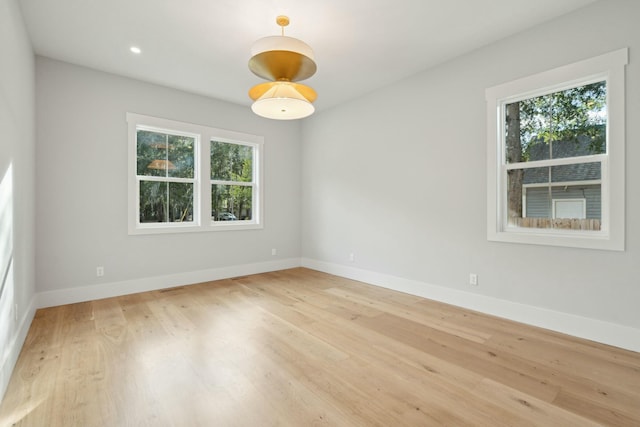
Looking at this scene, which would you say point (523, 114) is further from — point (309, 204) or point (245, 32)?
point (309, 204)

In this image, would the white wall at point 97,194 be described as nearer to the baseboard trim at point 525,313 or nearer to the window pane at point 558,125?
the baseboard trim at point 525,313

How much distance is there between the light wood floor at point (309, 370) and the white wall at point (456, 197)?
0.37 metres

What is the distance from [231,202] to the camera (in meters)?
5.17

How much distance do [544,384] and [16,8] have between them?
493 cm

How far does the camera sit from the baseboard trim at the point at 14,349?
1.89 m

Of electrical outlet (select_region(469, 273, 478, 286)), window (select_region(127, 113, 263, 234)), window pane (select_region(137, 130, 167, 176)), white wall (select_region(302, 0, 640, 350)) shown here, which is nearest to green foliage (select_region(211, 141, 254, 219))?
window (select_region(127, 113, 263, 234))

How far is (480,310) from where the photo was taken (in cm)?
335

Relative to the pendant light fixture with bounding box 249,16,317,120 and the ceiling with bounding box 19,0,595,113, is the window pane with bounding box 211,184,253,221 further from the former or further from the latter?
the pendant light fixture with bounding box 249,16,317,120

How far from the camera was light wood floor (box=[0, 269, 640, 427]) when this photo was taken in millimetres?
1703

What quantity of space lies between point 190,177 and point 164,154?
0.48 m

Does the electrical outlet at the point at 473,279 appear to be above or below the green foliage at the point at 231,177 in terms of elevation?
below

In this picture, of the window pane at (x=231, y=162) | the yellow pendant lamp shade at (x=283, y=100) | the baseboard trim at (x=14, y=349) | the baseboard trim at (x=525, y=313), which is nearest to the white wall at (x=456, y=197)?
the baseboard trim at (x=525, y=313)

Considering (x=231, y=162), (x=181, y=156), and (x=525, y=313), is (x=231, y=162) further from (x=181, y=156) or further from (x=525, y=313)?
(x=525, y=313)

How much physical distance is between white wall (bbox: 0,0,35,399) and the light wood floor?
23 cm
